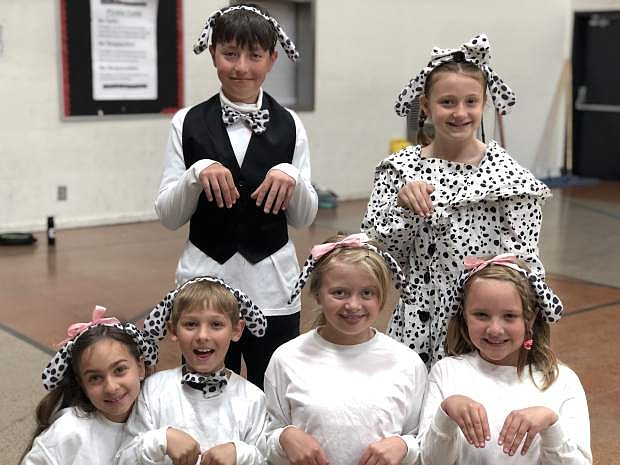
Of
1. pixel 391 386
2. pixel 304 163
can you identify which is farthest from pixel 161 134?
pixel 391 386

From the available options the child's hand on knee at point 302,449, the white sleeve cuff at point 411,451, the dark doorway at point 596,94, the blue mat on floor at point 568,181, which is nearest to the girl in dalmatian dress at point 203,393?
the child's hand on knee at point 302,449

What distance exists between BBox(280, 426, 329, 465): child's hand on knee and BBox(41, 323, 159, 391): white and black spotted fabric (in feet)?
1.65

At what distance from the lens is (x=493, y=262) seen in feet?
7.58

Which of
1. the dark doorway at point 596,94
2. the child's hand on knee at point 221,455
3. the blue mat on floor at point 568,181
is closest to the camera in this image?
the child's hand on knee at point 221,455

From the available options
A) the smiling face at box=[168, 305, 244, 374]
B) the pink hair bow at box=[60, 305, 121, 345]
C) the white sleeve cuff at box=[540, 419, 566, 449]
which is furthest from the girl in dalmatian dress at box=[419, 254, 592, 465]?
the pink hair bow at box=[60, 305, 121, 345]

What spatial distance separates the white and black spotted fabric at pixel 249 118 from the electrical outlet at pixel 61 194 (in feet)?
17.3

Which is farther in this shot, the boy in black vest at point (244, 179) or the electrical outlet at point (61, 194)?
the electrical outlet at point (61, 194)

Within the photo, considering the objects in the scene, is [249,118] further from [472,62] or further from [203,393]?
[203,393]

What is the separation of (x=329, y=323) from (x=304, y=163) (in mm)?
549

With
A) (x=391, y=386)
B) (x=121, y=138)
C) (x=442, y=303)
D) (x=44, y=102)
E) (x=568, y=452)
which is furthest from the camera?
(x=121, y=138)

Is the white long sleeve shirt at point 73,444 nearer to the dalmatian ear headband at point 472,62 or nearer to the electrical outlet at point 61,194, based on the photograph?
the dalmatian ear headband at point 472,62

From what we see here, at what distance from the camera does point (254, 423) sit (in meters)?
2.31

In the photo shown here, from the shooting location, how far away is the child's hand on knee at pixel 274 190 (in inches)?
92.7

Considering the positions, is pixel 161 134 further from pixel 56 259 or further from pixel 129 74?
pixel 56 259
